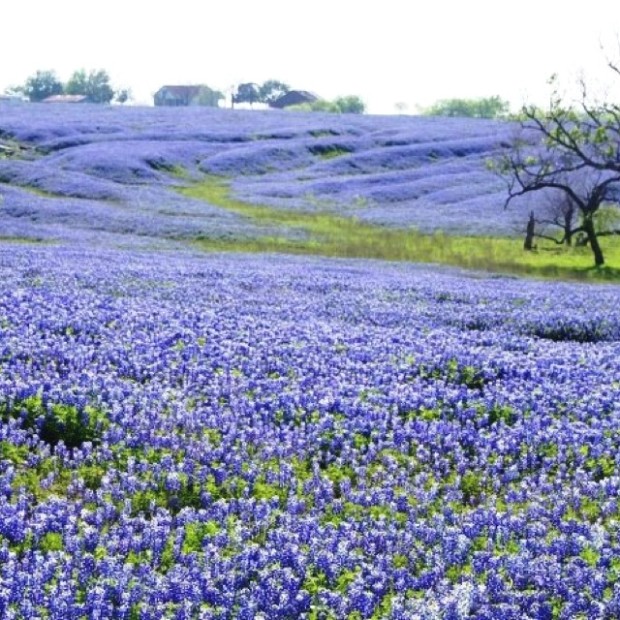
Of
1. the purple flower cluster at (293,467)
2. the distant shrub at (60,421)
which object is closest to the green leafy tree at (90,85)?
the purple flower cluster at (293,467)

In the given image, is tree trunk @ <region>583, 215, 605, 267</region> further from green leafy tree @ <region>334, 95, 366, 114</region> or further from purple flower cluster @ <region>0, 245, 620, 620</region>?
green leafy tree @ <region>334, 95, 366, 114</region>

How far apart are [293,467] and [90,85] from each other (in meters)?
199

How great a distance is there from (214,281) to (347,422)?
12.5 metres

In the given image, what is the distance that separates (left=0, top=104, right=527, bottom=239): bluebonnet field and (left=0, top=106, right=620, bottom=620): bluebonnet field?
26.4 metres

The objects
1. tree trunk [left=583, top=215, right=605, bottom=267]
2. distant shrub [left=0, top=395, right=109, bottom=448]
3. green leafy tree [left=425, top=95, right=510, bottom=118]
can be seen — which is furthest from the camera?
green leafy tree [left=425, top=95, right=510, bottom=118]

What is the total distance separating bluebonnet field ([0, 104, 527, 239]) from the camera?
51219 millimetres

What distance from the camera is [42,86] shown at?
197 metres

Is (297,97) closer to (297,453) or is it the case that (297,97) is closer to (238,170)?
(238,170)

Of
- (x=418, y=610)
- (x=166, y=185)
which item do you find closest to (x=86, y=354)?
(x=418, y=610)

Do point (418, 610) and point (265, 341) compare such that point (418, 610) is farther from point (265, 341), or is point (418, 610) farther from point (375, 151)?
point (375, 151)

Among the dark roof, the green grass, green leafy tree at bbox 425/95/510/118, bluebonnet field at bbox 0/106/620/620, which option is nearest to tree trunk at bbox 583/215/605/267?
the green grass

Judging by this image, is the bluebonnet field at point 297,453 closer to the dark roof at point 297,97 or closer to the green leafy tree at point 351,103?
the green leafy tree at point 351,103

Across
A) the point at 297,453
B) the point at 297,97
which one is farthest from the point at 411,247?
the point at 297,97

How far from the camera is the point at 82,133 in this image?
97938 millimetres
